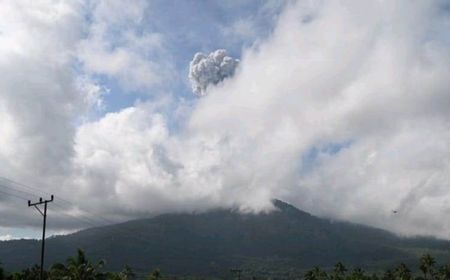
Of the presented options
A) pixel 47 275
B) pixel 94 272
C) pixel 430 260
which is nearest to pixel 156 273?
pixel 47 275

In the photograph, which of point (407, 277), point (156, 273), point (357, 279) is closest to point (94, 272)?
point (156, 273)

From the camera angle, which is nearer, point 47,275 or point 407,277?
point 47,275

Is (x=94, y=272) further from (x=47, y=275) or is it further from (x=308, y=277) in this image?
(x=308, y=277)

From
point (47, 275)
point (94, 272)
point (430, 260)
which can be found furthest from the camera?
point (430, 260)

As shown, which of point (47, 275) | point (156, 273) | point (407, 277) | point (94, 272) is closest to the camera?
point (94, 272)

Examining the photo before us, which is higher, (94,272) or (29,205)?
(29,205)

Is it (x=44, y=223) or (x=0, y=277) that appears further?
(x=0, y=277)

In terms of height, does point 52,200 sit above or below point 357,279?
above

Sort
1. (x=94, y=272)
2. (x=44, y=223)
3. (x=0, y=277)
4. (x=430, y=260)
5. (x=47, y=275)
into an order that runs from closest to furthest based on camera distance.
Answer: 1. (x=44, y=223)
2. (x=0, y=277)
3. (x=94, y=272)
4. (x=47, y=275)
5. (x=430, y=260)

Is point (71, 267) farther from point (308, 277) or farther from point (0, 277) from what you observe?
point (308, 277)
